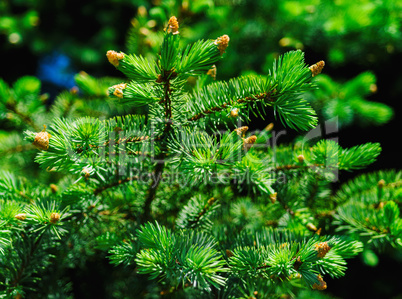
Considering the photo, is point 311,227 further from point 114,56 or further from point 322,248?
point 114,56

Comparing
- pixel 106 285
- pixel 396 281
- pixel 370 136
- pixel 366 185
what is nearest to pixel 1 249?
pixel 106 285

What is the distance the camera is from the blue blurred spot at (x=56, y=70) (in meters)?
1.56

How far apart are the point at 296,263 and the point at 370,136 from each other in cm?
114

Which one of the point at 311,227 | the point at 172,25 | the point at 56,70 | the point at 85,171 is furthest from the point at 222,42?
the point at 56,70

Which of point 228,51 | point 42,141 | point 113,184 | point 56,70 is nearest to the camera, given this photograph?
point 42,141

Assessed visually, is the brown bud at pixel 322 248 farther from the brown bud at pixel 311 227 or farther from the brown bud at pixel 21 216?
the brown bud at pixel 21 216

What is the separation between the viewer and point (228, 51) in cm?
110

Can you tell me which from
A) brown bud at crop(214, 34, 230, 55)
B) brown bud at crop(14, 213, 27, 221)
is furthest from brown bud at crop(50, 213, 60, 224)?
brown bud at crop(214, 34, 230, 55)

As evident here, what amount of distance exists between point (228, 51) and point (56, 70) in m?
1.05

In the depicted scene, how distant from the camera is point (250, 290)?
0.48 meters

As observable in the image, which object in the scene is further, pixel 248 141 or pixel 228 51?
pixel 228 51

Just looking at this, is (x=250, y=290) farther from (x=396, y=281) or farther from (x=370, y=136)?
(x=396, y=281)

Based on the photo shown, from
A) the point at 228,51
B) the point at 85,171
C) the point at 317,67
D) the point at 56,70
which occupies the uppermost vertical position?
the point at 56,70

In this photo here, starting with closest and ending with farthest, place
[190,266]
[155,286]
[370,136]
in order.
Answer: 1. [190,266]
2. [155,286]
3. [370,136]
